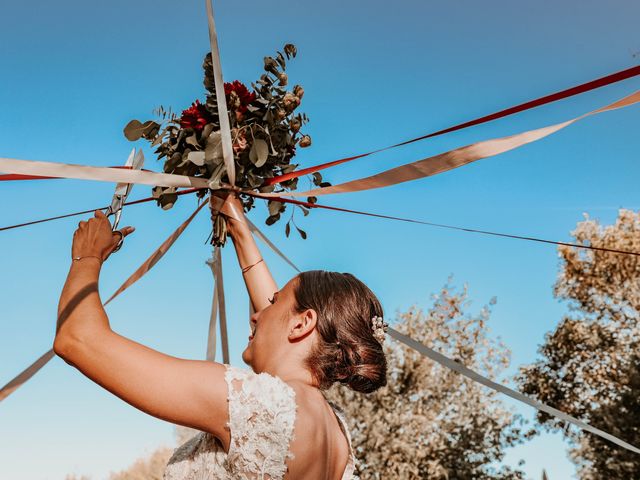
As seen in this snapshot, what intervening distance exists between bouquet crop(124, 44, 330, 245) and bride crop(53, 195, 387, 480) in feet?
1.96

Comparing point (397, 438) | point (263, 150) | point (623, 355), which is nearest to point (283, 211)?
point (263, 150)

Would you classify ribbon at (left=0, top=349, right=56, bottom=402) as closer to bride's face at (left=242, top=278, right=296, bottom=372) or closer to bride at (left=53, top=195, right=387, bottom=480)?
bride at (left=53, top=195, right=387, bottom=480)

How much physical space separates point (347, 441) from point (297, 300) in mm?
621

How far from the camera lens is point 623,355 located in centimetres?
1540

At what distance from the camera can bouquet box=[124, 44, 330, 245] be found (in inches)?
107

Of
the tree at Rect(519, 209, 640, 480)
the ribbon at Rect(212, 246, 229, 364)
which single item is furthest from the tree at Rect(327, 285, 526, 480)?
the ribbon at Rect(212, 246, 229, 364)

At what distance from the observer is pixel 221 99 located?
8.03 ft

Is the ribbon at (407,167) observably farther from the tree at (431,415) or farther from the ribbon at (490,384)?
the tree at (431,415)

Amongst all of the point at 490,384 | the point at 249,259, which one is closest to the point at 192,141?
the point at 249,259

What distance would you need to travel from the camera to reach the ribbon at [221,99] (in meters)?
2.36

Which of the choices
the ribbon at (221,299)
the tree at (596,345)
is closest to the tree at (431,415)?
the tree at (596,345)

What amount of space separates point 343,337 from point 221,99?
1.10 metres

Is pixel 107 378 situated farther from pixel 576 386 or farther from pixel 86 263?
pixel 576 386

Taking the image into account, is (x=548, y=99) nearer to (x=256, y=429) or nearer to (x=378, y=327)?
(x=378, y=327)
